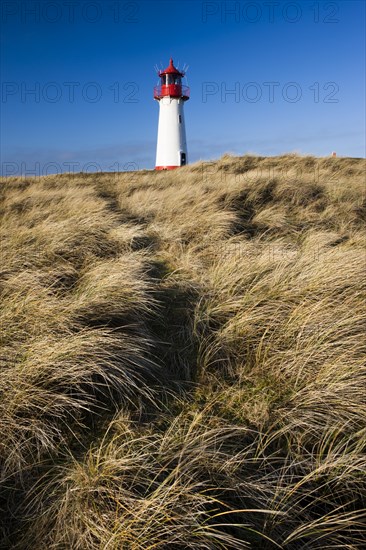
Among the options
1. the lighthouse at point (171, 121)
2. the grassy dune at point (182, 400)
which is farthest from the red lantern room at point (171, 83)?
the grassy dune at point (182, 400)

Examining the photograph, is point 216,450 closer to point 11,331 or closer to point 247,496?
point 247,496

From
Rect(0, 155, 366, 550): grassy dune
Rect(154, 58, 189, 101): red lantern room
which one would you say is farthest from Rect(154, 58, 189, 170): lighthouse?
Rect(0, 155, 366, 550): grassy dune

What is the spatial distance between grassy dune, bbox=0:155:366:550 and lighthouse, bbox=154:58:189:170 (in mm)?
22747

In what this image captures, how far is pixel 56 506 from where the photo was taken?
57.6 inches

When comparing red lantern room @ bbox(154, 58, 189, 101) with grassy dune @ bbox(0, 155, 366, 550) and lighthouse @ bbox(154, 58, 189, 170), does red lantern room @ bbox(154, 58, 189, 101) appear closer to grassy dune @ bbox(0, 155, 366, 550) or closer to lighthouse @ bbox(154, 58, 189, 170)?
lighthouse @ bbox(154, 58, 189, 170)

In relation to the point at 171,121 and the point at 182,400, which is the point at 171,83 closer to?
the point at 171,121

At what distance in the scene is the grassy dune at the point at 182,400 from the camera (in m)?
1.43

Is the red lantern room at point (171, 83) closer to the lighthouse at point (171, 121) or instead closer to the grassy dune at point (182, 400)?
the lighthouse at point (171, 121)

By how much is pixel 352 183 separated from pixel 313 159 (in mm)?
4816

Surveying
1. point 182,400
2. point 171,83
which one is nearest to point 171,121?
point 171,83

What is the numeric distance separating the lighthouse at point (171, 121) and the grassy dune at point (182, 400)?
22.7 metres

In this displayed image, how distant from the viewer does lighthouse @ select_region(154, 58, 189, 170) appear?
84.0 feet

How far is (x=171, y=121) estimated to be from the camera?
25.8 m

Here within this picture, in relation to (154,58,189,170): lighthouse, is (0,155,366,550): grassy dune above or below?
below
